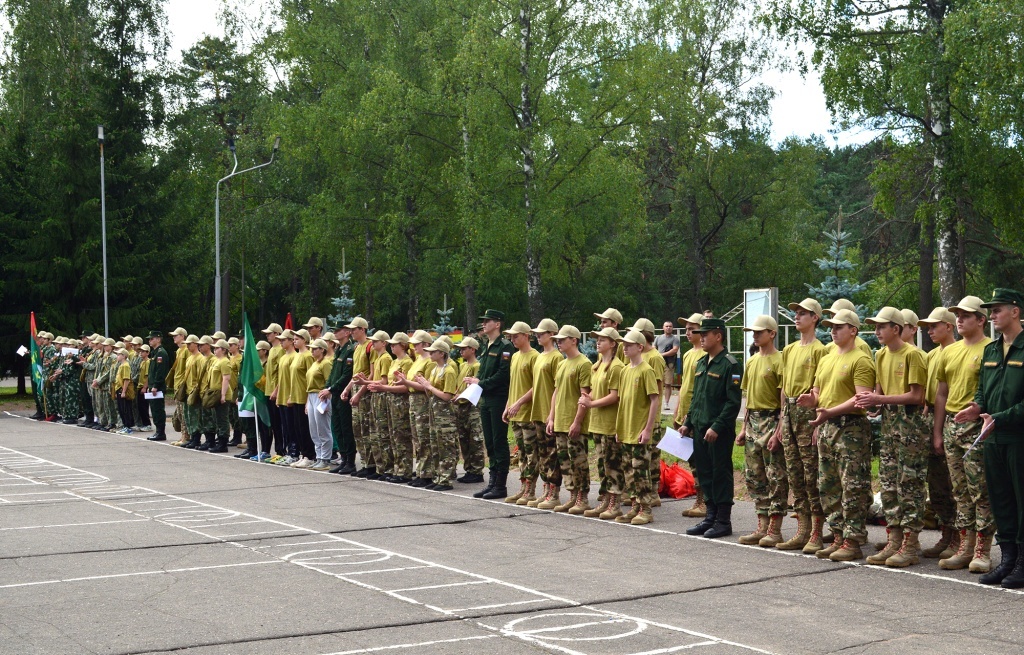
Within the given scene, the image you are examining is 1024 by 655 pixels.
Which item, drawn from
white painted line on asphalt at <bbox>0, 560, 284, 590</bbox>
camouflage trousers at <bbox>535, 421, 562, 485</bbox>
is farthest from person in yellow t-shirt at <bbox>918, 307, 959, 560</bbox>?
white painted line on asphalt at <bbox>0, 560, 284, 590</bbox>

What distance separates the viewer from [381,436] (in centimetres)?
1723

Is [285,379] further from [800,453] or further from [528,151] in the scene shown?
[528,151]

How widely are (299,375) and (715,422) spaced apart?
371 inches

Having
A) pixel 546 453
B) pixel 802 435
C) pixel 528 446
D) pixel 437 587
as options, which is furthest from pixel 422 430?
pixel 437 587

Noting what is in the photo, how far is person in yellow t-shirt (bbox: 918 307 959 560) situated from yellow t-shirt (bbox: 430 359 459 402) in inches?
273

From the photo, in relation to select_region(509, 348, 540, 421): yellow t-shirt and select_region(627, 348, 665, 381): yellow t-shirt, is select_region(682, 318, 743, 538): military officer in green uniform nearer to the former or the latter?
select_region(627, 348, 665, 381): yellow t-shirt

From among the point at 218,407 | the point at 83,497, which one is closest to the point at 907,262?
the point at 218,407

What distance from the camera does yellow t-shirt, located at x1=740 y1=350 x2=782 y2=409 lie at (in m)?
11.2

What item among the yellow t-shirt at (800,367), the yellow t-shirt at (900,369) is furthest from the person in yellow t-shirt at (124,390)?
the yellow t-shirt at (900,369)

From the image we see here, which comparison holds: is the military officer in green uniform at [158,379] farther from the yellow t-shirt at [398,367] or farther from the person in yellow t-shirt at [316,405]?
the yellow t-shirt at [398,367]

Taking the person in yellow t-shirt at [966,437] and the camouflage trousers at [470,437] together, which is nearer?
the person in yellow t-shirt at [966,437]

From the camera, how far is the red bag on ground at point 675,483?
49.0 feet

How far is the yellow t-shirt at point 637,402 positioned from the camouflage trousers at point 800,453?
203 centimetres

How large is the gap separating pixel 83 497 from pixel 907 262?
3276 cm
